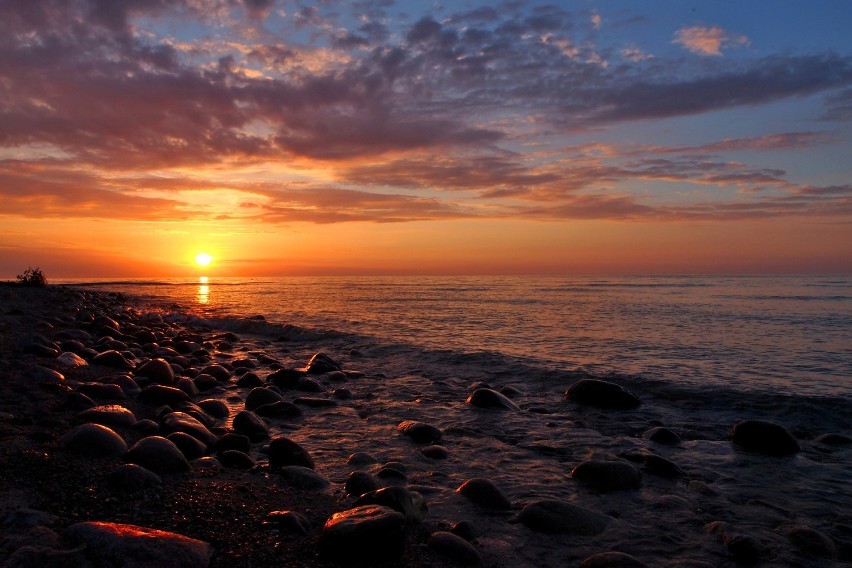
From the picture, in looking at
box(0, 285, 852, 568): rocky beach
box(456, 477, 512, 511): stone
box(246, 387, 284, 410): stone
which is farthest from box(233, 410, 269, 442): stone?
box(456, 477, 512, 511): stone

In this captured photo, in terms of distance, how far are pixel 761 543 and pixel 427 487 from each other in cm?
270

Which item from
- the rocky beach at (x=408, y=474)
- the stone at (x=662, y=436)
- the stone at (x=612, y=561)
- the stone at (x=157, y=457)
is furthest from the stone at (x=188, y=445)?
the stone at (x=662, y=436)

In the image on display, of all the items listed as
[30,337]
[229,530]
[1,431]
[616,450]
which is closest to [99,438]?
[1,431]

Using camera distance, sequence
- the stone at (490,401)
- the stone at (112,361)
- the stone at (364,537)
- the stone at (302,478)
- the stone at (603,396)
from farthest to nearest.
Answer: the stone at (112,361), the stone at (603,396), the stone at (490,401), the stone at (302,478), the stone at (364,537)

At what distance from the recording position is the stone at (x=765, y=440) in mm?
6074

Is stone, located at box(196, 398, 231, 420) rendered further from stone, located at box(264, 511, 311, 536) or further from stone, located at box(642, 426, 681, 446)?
stone, located at box(642, 426, 681, 446)

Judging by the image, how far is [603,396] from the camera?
8281 mm

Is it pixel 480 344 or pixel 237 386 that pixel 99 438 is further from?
pixel 480 344

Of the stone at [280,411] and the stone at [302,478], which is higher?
the stone at [302,478]

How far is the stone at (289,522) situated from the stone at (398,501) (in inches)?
19.2

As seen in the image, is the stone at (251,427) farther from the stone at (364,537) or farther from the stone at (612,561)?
the stone at (612,561)

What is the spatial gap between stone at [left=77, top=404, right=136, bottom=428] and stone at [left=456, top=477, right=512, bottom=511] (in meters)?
3.77

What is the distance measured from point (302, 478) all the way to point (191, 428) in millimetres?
1728

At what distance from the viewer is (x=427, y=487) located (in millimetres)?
4793
